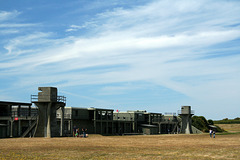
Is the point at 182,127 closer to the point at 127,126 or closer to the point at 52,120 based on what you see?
the point at 127,126

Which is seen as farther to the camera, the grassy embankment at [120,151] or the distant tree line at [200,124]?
the distant tree line at [200,124]

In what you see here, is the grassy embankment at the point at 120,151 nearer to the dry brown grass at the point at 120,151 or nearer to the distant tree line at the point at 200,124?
the dry brown grass at the point at 120,151

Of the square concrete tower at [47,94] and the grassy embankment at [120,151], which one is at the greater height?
the square concrete tower at [47,94]

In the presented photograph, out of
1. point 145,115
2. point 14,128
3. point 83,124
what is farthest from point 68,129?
point 145,115

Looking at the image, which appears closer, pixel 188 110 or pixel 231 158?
pixel 231 158

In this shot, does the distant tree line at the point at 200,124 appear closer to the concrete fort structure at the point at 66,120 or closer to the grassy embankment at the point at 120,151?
the concrete fort structure at the point at 66,120

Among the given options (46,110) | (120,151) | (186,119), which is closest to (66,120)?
(46,110)

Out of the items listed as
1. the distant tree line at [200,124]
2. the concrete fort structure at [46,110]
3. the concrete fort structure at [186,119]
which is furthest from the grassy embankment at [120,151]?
the distant tree line at [200,124]

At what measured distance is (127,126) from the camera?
265 ft

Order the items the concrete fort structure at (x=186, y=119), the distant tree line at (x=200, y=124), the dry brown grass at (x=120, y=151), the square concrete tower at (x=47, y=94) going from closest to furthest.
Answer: the dry brown grass at (x=120, y=151), the square concrete tower at (x=47, y=94), the concrete fort structure at (x=186, y=119), the distant tree line at (x=200, y=124)

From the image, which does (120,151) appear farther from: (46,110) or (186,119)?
(186,119)

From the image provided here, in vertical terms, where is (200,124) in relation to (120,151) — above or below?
below

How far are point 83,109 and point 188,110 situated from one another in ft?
94.0

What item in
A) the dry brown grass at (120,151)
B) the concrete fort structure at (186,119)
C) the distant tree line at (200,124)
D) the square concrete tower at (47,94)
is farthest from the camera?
the distant tree line at (200,124)
